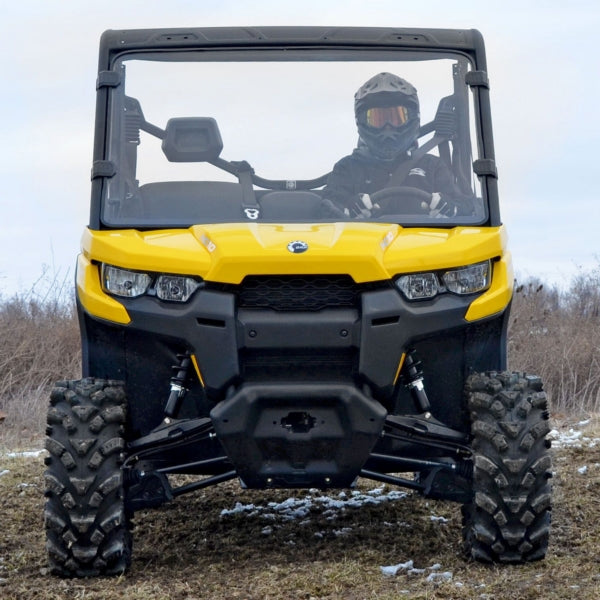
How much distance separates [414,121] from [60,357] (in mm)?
11802

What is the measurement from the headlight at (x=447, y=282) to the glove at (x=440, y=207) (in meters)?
0.44

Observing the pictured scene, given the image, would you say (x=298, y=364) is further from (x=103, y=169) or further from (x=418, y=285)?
(x=103, y=169)

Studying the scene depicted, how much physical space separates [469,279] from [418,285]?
0.87 feet

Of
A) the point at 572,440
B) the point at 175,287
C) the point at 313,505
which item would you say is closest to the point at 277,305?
the point at 175,287

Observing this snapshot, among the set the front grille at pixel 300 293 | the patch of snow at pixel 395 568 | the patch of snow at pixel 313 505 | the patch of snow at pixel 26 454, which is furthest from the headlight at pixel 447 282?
the patch of snow at pixel 26 454

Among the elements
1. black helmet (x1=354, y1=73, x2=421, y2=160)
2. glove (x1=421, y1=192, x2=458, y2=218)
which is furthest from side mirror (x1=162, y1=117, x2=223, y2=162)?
glove (x1=421, y1=192, x2=458, y2=218)

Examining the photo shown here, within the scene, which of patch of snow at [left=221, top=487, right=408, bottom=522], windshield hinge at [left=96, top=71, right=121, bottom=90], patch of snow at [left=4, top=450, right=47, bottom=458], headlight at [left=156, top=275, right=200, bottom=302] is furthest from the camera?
patch of snow at [left=4, top=450, right=47, bottom=458]

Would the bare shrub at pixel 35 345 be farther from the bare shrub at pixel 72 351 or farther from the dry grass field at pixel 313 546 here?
the dry grass field at pixel 313 546

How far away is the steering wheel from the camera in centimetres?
554

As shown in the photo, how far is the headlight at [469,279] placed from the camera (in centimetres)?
513

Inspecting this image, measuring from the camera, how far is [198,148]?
5770 mm

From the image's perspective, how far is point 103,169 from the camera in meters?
5.52

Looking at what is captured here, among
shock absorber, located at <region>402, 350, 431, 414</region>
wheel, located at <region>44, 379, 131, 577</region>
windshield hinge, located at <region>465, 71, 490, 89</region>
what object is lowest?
wheel, located at <region>44, 379, 131, 577</region>

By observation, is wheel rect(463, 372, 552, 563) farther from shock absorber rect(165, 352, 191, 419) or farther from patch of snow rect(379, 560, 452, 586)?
shock absorber rect(165, 352, 191, 419)
